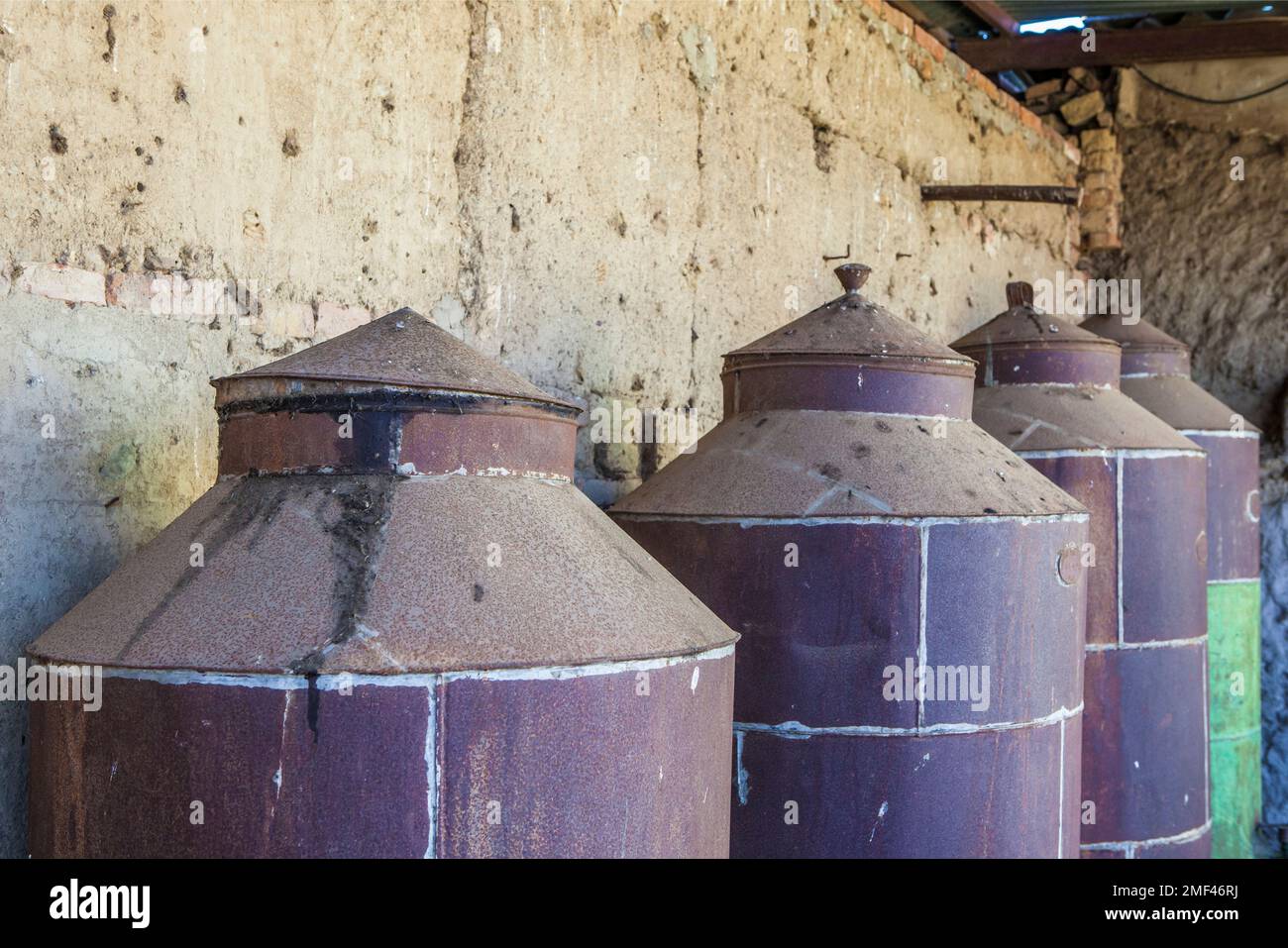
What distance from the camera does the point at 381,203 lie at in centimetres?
305

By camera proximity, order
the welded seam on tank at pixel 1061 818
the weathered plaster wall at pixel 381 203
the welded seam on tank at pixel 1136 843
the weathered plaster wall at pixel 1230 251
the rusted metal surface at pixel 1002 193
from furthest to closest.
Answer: the weathered plaster wall at pixel 1230 251, the rusted metal surface at pixel 1002 193, the welded seam on tank at pixel 1136 843, the welded seam on tank at pixel 1061 818, the weathered plaster wall at pixel 381 203

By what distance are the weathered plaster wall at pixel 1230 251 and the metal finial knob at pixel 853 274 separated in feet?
14.8

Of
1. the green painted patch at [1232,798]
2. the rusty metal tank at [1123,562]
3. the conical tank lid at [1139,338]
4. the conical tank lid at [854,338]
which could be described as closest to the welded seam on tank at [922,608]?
the conical tank lid at [854,338]

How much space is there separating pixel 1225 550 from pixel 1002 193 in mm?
1987

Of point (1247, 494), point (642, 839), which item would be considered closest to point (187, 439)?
point (642, 839)

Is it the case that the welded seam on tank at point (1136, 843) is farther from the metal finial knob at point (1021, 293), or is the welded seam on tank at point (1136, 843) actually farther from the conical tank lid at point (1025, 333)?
the metal finial knob at point (1021, 293)

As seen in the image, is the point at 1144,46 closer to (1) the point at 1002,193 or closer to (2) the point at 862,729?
(1) the point at 1002,193

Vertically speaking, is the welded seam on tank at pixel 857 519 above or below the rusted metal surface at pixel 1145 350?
below

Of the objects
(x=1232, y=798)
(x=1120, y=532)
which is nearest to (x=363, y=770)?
(x=1120, y=532)

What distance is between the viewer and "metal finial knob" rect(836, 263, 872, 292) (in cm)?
355

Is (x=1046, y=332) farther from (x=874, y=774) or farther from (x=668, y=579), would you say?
(x=668, y=579)

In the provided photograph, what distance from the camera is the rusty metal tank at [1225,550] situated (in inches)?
228

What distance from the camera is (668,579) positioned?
238cm
